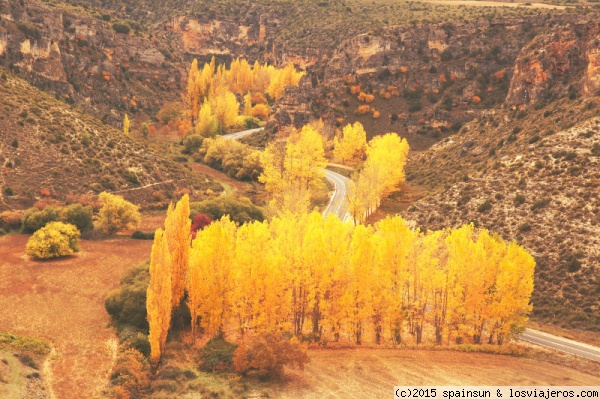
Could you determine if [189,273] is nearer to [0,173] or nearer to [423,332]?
[423,332]

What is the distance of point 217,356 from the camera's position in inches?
1567

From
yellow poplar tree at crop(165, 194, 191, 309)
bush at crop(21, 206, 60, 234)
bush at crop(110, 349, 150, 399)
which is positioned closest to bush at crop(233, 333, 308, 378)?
bush at crop(110, 349, 150, 399)

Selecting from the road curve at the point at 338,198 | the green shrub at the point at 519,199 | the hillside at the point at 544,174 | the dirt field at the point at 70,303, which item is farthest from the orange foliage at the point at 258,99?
the green shrub at the point at 519,199

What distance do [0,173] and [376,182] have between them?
47.5 metres

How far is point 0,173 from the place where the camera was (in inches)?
2805

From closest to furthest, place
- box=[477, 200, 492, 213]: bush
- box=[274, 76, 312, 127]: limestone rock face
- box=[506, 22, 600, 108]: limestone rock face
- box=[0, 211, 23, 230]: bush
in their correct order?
box=[0, 211, 23, 230]: bush
box=[477, 200, 492, 213]: bush
box=[506, 22, 600, 108]: limestone rock face
box=[274, 76, 312, 127]: limestone rock face

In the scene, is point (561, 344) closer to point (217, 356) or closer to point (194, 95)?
point (217, 356)

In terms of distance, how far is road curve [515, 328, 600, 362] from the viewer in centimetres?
4576

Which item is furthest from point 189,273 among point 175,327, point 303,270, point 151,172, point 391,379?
point 151,172

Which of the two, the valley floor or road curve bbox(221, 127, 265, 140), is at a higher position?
road curve bbox(221, 127, 265, 140)

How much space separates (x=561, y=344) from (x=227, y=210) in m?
38.5

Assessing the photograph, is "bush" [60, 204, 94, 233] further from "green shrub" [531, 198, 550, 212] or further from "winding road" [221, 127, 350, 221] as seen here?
"green shrub" [531, 198, 550, 212]

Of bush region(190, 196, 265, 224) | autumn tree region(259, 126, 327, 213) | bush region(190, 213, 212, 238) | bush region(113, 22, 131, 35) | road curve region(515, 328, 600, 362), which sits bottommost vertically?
road curve region(515, 328, 600, 362)

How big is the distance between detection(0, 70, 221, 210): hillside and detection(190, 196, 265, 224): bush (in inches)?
566
